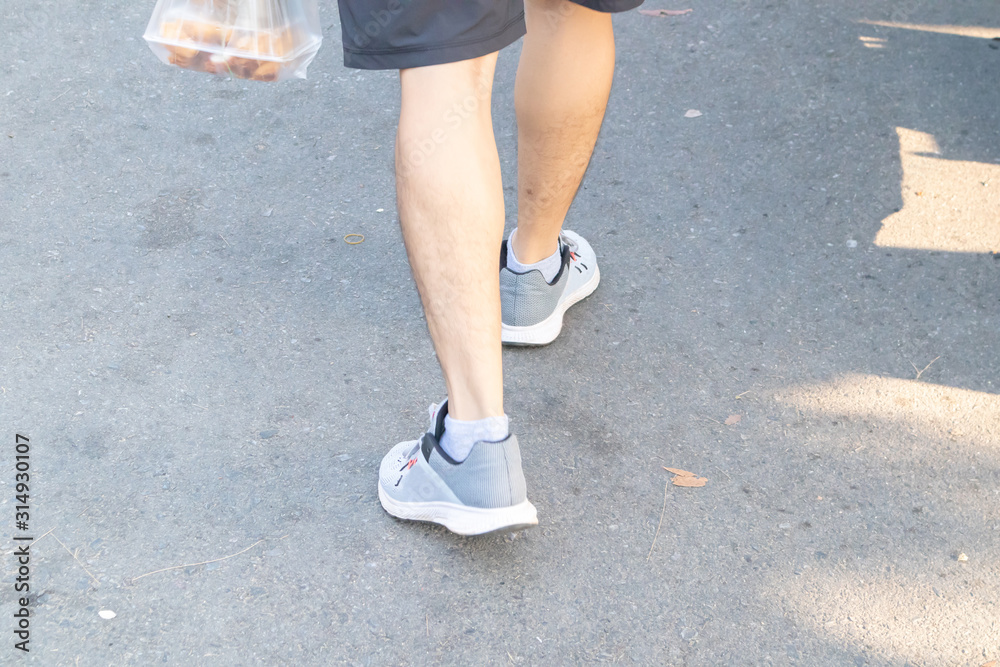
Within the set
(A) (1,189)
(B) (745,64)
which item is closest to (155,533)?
(A) (1,189)

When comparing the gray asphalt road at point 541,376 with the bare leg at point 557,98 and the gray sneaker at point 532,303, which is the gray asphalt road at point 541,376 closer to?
the gray sneaker at point 532,303

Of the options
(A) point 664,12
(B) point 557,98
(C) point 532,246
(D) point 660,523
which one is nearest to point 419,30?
(B) point 557,98

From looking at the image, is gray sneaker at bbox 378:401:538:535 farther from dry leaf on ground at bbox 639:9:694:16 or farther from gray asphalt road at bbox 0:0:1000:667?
dry leaf on ground at bbox 639:9:694:16

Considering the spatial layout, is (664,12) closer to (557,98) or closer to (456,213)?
(557,98)

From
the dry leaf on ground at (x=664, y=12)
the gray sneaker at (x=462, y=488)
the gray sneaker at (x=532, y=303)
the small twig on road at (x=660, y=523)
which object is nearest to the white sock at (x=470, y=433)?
the gray sneaker at (x=462, y=488)

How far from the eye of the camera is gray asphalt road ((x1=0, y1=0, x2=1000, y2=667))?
5.17 feet

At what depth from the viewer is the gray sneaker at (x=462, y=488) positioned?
158 centimetres

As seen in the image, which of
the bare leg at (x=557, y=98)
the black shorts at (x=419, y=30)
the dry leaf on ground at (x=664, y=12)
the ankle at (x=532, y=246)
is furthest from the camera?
the dry leaf on ground at (x=664, y=12)

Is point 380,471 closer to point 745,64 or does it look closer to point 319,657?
point 319,657

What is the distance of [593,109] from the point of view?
1905 millimetres

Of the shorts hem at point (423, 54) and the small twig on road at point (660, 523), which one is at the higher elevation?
the shorts hem at point (423, 54)

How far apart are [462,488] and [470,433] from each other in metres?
0.11

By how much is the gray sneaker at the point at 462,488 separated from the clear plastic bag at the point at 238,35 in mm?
724

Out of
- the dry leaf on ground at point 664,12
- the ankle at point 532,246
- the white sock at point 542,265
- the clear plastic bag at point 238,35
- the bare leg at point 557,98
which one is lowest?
the dry leaf on ground at point 664,12
